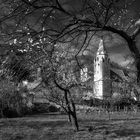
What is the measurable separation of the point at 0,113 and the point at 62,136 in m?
14.6

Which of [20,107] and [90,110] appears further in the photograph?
[90,110]

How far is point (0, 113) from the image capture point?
2502 cm

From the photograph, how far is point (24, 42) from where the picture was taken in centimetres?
394

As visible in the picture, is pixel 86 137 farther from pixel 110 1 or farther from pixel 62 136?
pixel 110 1

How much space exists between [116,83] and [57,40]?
94.7 feet

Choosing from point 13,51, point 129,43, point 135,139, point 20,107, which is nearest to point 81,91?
point 135,139

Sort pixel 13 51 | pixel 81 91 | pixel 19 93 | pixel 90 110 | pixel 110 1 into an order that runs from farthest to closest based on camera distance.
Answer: pixel 90 110 → pixel 19 93 → pixel 81 91 → pixel 110 1 → pixel 13 51

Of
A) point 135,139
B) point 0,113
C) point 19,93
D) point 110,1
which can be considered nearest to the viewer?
point 110,1

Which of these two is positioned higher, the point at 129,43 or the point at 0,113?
the point at 129,43

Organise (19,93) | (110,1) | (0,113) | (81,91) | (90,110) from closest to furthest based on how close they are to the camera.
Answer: (110,1), (81,91), (0,113), (19,93), (90,110)

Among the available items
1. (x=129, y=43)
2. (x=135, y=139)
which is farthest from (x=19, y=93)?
(x=129, y=43)

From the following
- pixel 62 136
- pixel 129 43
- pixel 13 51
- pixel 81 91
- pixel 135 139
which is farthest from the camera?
pixel 81 91

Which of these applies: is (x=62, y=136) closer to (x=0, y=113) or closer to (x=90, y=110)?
(x=0, y=113)

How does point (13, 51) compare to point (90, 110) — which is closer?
point (13, 51)
